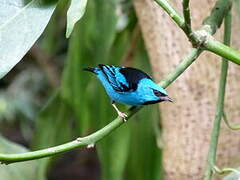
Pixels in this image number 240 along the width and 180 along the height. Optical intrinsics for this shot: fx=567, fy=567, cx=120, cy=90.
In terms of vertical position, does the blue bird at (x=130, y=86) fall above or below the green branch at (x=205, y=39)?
below

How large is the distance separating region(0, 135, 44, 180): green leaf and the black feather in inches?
9.8

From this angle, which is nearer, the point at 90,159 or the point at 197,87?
the point at 197,87

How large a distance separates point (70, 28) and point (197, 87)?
418 mm

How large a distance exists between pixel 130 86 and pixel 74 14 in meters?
0.12

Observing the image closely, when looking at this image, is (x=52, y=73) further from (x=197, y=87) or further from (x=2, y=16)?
(x=2, y=16)

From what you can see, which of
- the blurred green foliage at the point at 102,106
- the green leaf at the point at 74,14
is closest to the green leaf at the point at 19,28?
the green leaf at the point at 74,14

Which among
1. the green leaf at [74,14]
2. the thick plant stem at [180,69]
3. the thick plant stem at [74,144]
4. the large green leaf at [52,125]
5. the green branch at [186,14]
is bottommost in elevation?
the large green leaf at [52,125]

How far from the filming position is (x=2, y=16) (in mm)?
557

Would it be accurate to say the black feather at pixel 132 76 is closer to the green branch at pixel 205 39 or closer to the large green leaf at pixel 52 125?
the green branch at pixel 205 39

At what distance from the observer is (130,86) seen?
0.56 meters

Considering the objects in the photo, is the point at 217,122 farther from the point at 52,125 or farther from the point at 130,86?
the point at 52,125

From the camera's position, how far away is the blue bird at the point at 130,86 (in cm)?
53

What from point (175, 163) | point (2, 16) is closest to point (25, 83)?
point (175, 163)


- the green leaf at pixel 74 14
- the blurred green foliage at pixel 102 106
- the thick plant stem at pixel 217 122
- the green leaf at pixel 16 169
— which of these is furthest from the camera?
the blurred green foliage at pixel 102 106
